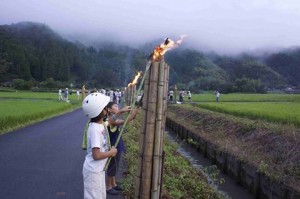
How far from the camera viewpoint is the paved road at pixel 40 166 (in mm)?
7125

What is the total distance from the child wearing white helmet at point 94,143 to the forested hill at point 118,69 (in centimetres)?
7686

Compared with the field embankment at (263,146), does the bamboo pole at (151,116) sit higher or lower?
higher

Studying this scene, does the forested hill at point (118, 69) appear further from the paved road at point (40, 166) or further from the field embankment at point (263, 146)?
the paved road at point (40, 166)

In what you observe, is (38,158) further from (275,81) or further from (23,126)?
(275,81)

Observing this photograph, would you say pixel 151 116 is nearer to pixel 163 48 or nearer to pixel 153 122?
pixel 153 122

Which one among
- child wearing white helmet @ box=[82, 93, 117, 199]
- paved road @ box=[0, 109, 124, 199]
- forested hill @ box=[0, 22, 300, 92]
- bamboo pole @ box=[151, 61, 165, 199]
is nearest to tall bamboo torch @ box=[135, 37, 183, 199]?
bamboo pole @ box=[151, 61, 165, 199]

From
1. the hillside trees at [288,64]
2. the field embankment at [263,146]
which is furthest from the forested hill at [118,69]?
the field embankment at [263,146]

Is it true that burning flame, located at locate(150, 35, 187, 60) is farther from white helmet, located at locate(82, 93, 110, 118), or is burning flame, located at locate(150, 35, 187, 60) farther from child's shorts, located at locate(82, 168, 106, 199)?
child's shorts, located at locate(82, 168, 106, 199)

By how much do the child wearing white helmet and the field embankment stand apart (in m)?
4.85

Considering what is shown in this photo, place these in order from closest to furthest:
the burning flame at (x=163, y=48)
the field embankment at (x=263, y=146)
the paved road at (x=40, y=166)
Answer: the burning flame at (x=163, y=48) < the paved road at (x=40, y=166) < the field embankment at (x=263, y=146)

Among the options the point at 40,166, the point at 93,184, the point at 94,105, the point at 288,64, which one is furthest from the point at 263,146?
the point at 288,64

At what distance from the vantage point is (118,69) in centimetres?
12281

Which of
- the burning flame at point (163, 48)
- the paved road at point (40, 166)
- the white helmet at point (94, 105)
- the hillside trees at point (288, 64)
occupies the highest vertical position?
the hillside trees at point (288, 64)

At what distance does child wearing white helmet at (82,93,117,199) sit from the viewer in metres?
4.43
